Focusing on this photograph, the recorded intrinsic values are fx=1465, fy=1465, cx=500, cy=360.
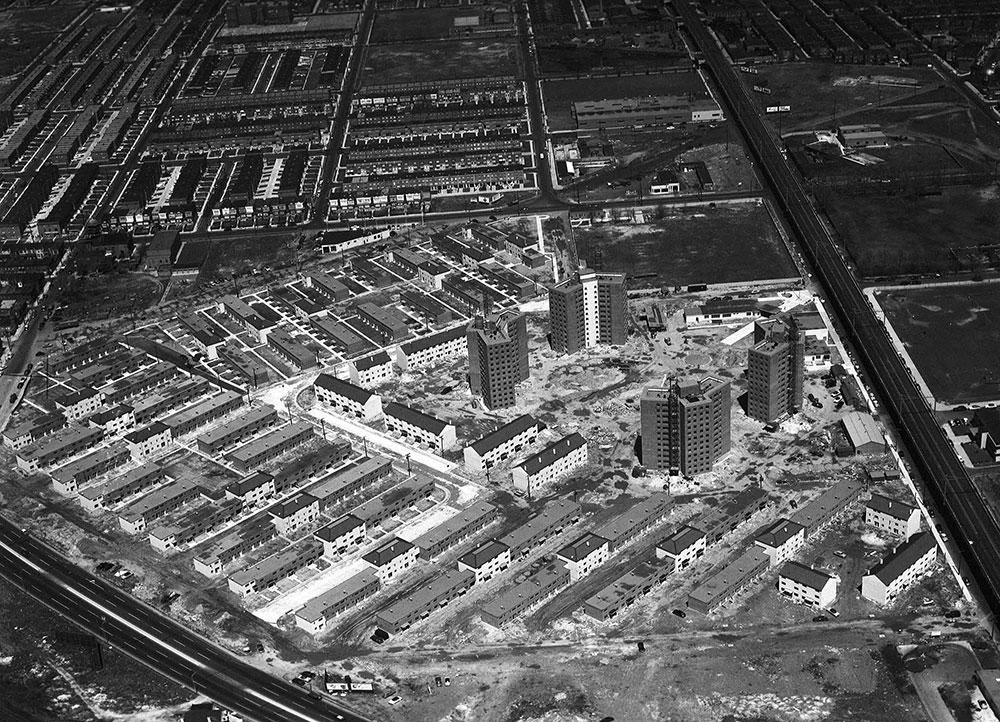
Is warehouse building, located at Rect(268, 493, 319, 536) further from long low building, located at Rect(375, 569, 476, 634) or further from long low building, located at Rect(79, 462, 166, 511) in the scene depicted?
long low building, located at Rect(375, 569, 476, 634)

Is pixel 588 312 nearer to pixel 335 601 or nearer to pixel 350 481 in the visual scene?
pixel 350 481

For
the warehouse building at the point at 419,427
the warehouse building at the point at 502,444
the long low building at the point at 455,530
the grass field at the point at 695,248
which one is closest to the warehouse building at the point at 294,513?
the long low building at the point at 455,530

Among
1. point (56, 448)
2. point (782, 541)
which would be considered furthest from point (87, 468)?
point (782, 541)

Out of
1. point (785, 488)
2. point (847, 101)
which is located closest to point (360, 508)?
point (785, 488)

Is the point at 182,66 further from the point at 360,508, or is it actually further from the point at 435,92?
the point at 360,508

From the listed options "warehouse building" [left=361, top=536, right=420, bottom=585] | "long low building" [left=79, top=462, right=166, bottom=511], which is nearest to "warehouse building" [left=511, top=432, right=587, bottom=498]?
"warehouse building" [left=361, top=536, right=420, bottom=585]

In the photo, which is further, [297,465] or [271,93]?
[271,93]
